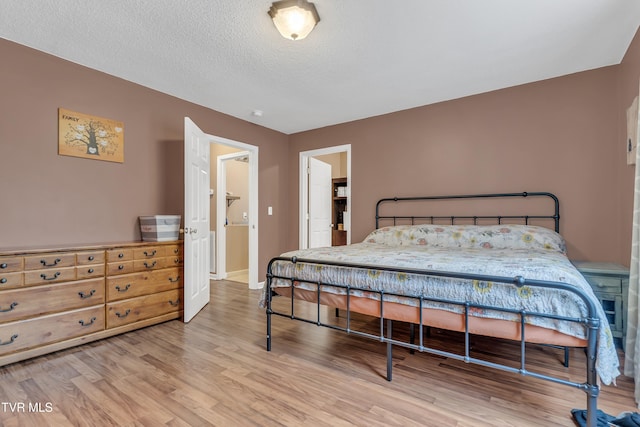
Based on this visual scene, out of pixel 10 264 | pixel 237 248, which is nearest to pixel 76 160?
pixel 10 264

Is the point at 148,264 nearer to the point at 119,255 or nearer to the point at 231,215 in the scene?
the point at 119,255

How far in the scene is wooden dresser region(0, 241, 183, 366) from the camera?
2.18 meters

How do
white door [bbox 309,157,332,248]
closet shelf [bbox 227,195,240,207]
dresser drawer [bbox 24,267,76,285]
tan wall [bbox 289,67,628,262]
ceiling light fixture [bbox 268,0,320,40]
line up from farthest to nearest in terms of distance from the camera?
1. closet shelf [bbox 227,195,240,207]
2. white door [bbox 309,157,332,248]
3. tan wall [bbox 289,67,628,262]
4. dresser drawer [bbox 24,267,76,285]
5. ceiling light fixture [bbox 268,0,320,40]

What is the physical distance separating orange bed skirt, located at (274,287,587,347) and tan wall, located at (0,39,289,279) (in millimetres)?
2197

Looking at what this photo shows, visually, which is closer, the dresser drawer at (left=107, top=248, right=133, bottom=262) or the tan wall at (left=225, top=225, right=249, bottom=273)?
the dresser drawer at (left=107, top=248, right=133, bottom=262)

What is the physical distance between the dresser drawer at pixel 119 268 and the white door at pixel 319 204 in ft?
9.01

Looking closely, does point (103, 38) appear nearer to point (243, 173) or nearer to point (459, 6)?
point (459, 6)

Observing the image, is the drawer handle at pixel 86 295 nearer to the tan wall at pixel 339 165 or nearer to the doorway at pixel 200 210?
the doorway at pixel 200 210

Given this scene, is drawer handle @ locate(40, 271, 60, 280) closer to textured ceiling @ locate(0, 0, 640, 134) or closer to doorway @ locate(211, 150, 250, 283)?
textured ceiling @ locate(0, 0, 640, 134)

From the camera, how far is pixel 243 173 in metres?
6.03

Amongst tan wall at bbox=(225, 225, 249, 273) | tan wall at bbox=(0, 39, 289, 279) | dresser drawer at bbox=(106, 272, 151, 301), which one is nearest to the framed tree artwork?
tan wall at bbox=(0, 39, 289, 279)

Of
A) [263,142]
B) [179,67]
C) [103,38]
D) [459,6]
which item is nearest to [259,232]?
[263,142]

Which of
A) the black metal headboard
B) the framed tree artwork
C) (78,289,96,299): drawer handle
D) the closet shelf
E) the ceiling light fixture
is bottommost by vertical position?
(78,289,96,299): drawer handle

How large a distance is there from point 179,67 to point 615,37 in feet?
11.8
